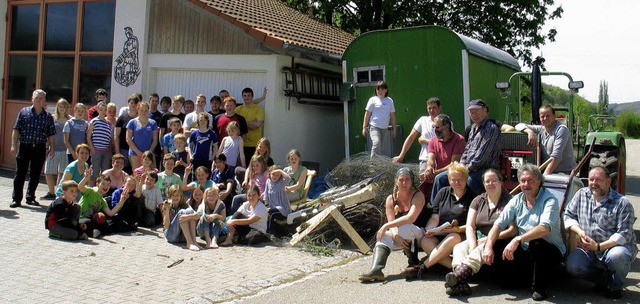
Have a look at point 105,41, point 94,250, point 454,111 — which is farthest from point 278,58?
point 94,250

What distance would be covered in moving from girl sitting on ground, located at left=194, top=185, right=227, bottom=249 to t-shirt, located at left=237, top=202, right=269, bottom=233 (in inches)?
10.7

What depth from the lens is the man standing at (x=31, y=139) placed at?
10.4 meters

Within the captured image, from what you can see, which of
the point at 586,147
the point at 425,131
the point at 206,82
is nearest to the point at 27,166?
the point at 206,82

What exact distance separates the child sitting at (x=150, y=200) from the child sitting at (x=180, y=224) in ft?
1.62

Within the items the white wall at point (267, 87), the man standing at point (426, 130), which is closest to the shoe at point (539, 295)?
the man standing at point (426, 130)

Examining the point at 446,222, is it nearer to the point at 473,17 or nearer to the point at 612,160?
the point at 612,160

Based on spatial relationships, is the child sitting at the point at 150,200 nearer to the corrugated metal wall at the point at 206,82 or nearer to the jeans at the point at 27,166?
the jeans at the point at 27,166

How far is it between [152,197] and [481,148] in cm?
469

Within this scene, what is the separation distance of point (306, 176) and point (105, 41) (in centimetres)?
704

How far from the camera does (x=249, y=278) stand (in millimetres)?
6586

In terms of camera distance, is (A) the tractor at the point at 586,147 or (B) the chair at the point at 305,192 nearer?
(A) the tractor at the point at 586,147

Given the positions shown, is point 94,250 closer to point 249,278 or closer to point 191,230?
point 191,230

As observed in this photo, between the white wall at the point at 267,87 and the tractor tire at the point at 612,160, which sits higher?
the white wall at the point at 267,87

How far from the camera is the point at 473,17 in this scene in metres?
20.9
